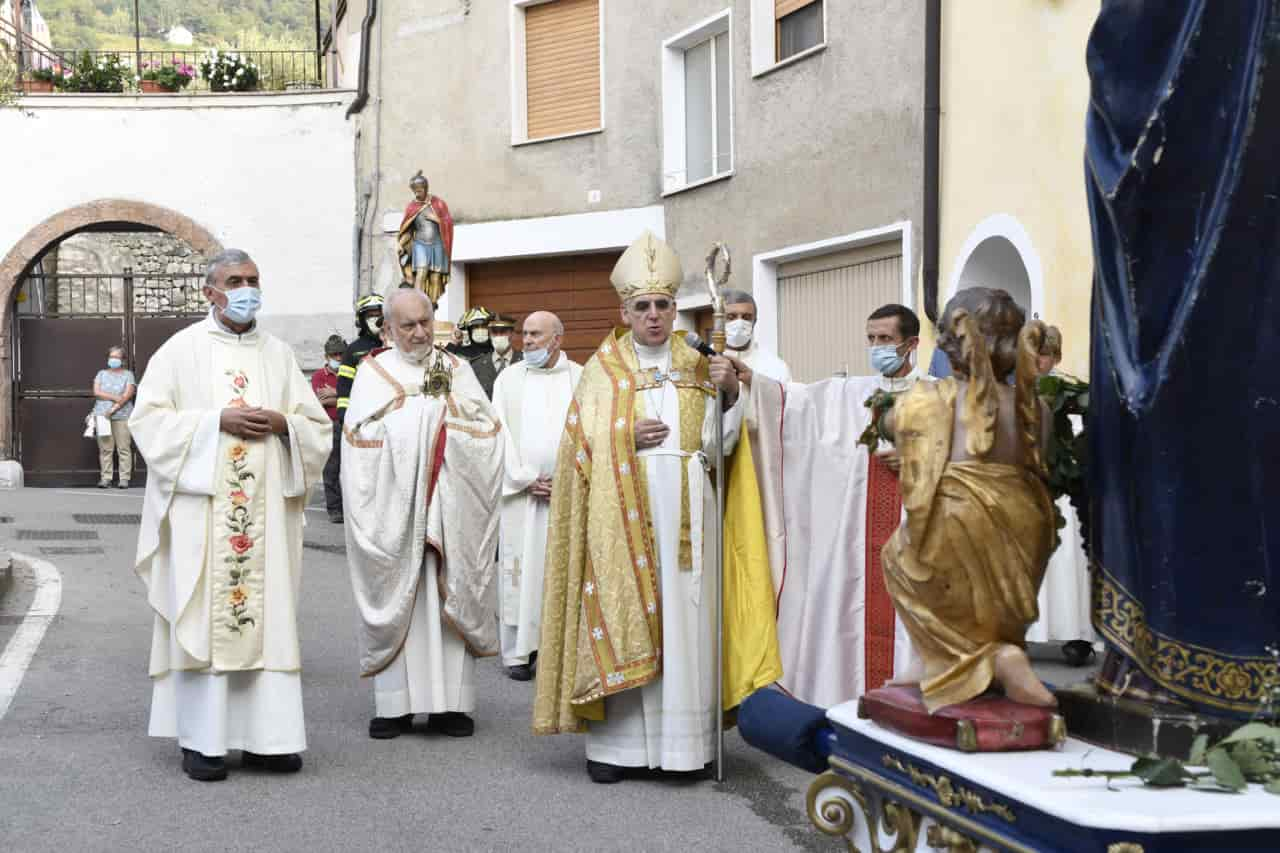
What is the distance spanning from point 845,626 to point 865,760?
11.4 ft

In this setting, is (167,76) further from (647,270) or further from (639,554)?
(639,554)

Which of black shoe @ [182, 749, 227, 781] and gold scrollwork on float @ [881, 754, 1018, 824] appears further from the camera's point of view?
black shoe @ [182, 749, 227, 781]

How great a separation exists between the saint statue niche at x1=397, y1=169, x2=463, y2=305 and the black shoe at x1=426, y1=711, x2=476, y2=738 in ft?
31.3

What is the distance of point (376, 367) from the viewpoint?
27.0ft

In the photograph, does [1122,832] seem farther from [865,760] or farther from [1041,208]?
[1041,208]

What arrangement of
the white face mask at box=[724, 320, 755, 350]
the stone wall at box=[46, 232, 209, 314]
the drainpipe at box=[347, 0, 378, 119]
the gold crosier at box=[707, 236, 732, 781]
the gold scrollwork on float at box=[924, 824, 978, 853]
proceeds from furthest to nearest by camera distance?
the stone wall at box=[46, 232, 209, 314] → the drainpipe at box=[347, 0, 378, 119] → the white face mask at box=[724, 320, 755, 350] → the gold crosier at box=[707, 236, 732, 781] → the gold scrollwork on float at box=[924, 824, 978, 853]

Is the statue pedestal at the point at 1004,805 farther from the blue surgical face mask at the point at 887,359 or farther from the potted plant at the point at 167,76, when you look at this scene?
the potted plant at the point at 167,76

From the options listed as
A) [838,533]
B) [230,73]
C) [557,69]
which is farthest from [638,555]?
[230,73]

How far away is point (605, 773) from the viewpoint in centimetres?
685

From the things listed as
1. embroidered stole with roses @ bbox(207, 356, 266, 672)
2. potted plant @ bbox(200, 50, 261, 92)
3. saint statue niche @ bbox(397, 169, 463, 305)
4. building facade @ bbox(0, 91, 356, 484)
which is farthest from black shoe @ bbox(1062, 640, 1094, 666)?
potted plant @ bbox(200, 50, 261, 92)

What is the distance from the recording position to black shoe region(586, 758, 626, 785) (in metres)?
6.85

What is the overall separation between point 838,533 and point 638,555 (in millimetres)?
1089

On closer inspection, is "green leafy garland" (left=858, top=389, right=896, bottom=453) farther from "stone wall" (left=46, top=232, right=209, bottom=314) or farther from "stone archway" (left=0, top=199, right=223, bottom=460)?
"stone wall" (left=46, top=232, right=209, bottom=314)

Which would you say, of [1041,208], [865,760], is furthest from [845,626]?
[1041,208]
